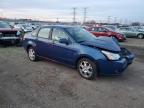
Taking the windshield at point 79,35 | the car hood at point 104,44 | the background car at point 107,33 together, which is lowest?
the background car at point 107,33

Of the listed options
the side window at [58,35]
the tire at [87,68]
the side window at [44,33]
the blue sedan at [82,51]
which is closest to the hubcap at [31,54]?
the blue sedan at [82,51]

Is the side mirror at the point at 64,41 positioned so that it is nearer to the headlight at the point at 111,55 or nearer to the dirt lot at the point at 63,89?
the dirt lot at the point at 63,89

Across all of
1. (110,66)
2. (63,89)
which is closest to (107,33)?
(110,66)

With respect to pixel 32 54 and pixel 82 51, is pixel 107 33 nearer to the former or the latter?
pixel 32 54

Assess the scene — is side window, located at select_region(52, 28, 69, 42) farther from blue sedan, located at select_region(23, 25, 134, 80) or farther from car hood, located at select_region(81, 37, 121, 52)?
car hood, located at select_region(81, 37, 121, 52)

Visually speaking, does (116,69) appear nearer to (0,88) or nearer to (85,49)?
(85,49)

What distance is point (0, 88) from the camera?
582 cm

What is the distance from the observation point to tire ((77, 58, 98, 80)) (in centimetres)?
653

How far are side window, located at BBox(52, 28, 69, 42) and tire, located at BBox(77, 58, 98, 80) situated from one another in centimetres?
101

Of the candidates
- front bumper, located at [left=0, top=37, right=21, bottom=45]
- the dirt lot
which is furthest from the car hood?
front bumper, located at [left=0, top=37, right=21, bottom=45]

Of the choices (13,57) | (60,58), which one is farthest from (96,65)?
(13,57)

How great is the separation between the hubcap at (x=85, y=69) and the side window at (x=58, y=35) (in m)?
1.06

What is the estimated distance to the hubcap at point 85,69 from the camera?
665 centimetres

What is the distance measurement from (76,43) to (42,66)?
192 cm
